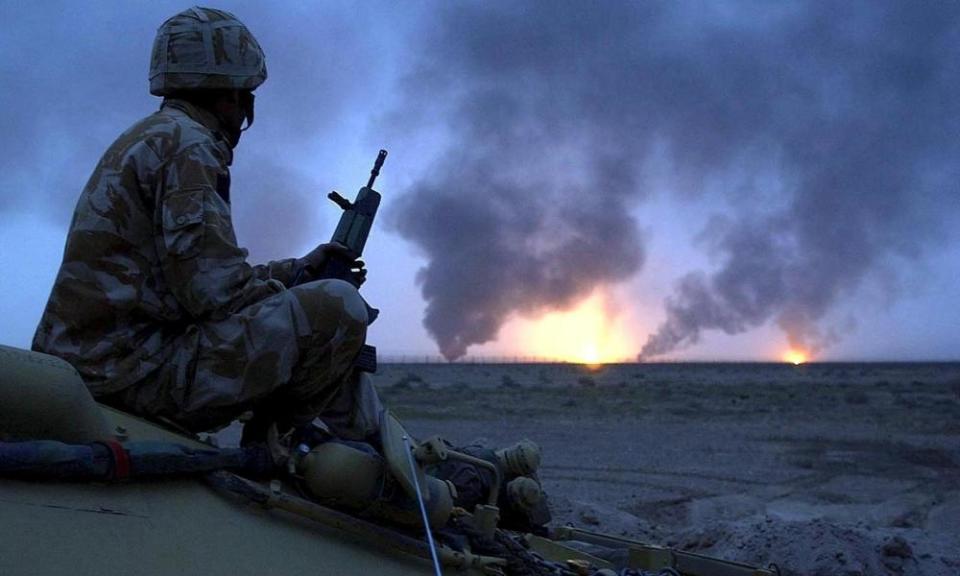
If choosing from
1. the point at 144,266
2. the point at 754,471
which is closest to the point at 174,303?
the point at 144,266

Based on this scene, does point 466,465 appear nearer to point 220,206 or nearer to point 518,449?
point 518,449

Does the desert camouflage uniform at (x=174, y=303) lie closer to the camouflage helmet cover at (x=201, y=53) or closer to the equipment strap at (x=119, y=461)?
the camouflage helmet cover at (x=201, y=53)

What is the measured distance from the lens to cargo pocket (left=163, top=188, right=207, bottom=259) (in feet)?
10.1

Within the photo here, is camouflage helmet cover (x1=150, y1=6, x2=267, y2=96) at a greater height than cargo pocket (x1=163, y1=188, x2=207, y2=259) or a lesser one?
greater

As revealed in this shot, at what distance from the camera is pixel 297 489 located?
321 cm

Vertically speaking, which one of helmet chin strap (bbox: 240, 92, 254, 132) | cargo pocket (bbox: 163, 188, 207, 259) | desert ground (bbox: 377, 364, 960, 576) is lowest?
desert ground (bbox: 377, 364, 960, 576)

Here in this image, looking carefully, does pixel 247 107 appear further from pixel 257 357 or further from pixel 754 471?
pixel 754 471

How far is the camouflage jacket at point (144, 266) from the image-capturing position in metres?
3.11

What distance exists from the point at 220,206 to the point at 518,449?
1662 mm

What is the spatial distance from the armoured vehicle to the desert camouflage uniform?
0.14 m

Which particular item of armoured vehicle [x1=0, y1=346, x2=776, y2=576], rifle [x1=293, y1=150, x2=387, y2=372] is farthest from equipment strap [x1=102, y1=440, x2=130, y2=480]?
rifle [x1=293, y1=150, x2=387, y2=372]

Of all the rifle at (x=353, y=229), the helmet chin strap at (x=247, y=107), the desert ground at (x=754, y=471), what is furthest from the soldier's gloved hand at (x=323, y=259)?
the desert ground at (x=754, y=471)

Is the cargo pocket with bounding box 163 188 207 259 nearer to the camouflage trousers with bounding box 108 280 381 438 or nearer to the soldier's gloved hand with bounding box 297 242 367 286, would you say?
the camouflage trousers with bounding box 108 280 381 438

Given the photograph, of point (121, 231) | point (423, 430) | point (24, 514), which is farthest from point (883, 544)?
point (423, 430)
